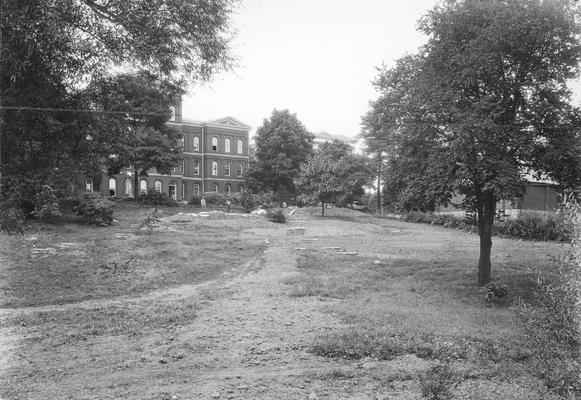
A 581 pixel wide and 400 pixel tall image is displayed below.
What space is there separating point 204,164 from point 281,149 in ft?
40.8

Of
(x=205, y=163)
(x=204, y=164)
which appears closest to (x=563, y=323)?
(x=205, y=163)

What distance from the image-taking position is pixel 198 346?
8.61m

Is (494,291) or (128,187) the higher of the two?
(128,187)

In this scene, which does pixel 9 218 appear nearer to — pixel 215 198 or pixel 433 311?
pixel 433 311

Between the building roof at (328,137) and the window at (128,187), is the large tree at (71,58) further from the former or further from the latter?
the window at (128,187)

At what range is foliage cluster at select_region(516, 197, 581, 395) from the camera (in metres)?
5.15

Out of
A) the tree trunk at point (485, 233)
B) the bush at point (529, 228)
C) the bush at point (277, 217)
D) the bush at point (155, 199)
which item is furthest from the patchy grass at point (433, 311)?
the bush at point (155, 199)

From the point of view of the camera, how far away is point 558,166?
42.8ft

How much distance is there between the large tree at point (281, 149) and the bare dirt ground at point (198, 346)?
21.0m

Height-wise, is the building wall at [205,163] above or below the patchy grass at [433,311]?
above

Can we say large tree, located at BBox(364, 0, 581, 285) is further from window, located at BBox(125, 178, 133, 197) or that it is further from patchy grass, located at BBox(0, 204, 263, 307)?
window, located at BBox(125, 178, 133, 197)

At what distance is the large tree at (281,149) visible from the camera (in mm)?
37125

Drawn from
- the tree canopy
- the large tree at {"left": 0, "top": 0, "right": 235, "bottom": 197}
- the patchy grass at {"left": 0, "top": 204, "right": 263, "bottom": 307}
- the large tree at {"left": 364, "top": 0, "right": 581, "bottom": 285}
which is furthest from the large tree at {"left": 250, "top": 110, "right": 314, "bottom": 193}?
the large tree at {"left": 0, "top": 0, "right": 235, "bottom": 197}

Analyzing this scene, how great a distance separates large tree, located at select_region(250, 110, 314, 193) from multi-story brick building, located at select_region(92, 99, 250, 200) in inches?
67.5
